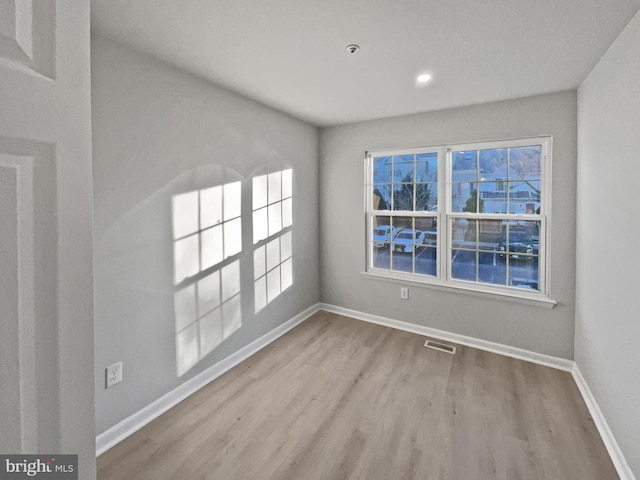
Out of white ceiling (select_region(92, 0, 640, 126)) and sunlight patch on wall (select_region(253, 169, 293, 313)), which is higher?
white ceiling (select_region(92, 0, 640, 126))

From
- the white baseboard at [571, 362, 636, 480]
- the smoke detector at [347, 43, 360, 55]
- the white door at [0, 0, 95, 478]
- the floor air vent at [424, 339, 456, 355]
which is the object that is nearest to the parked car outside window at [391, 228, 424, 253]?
the floor air vent at [424, 339, 456, 355]

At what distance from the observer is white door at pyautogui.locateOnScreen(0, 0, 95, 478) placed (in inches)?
21.3

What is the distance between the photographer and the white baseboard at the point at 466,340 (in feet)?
9.01

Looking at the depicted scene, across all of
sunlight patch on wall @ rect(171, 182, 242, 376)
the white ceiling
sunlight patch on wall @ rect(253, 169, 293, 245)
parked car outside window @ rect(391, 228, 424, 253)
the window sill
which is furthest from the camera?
parked car outside window @ rect(391, 228, 424, 253)

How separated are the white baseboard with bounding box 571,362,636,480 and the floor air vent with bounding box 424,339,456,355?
958mm

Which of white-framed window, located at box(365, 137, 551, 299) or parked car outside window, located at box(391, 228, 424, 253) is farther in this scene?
parked car outside window, located at box(391, 228, 424, 253)

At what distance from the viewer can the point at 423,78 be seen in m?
2.37

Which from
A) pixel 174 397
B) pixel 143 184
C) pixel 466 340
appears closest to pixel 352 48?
pixel 143 184

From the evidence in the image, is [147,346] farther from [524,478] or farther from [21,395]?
[524,478]

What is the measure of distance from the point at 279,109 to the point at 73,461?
309 cm

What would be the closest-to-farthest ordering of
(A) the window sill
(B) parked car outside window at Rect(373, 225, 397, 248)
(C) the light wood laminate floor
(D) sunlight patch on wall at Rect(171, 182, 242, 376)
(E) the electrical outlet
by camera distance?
(C) the light wood laminate floor → (E) the electrical outlet → (D) sunlight patch on wall at Rect(171, 182, 242, 376) → (A) the window sill → (B) parked car outside window at Rect(373, 225, 397, 248)

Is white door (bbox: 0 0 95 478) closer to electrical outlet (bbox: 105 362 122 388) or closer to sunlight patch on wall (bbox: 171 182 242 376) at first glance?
electrical outlet (bbox: 105 362 122 388)

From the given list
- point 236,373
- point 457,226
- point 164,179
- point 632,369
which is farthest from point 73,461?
point 457,226

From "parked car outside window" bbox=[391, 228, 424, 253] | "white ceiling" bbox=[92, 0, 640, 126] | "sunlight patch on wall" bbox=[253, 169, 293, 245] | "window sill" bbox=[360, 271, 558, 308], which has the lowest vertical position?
"window sill" bbox=[360, 271, 558, 308]
